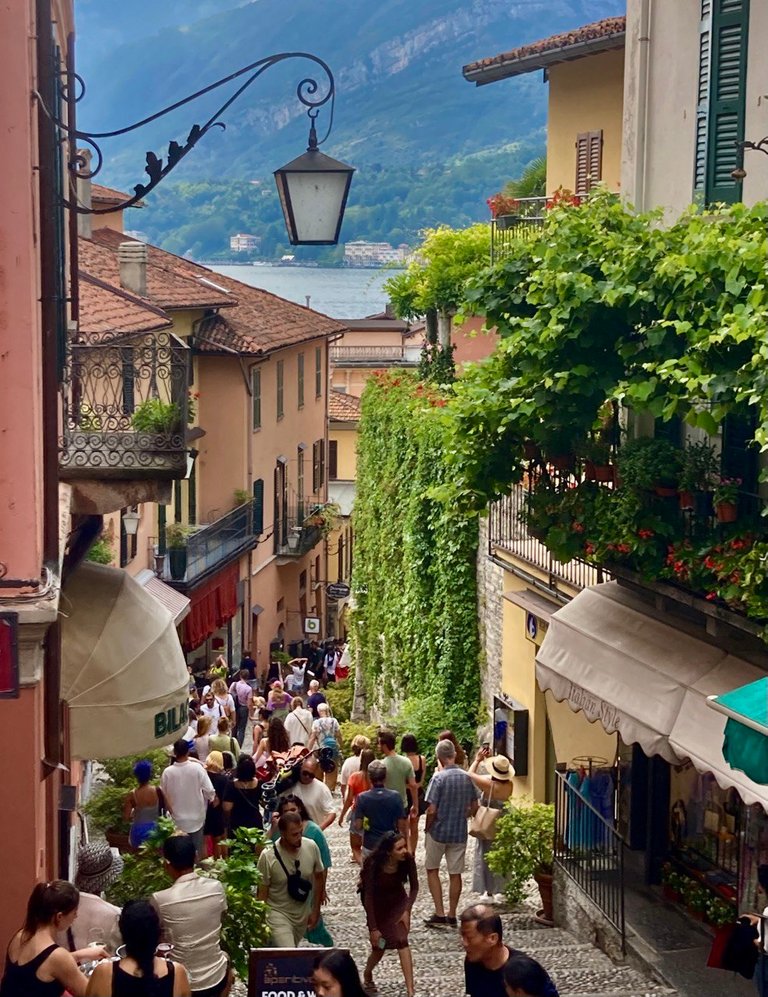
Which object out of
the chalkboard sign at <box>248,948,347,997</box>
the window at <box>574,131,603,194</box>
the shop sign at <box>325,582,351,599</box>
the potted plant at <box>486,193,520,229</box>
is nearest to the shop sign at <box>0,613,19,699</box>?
the chalkboard sign at <box>248,948,347,997</box>

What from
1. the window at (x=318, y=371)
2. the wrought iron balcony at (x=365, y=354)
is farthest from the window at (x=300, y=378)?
the wrought iron balcony at (x=365, y=354)

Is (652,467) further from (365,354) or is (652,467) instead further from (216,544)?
(365,354)

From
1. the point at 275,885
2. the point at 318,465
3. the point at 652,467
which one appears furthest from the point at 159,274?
the point at 275,885

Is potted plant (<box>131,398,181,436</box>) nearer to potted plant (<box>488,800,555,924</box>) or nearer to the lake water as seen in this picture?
potted plant (<box>488,800,555,924</box>)

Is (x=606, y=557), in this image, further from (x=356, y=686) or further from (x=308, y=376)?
(x=308, y=376)

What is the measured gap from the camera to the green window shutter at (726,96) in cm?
1173

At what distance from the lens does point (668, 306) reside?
10.4 metres

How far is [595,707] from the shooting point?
11.8 meters

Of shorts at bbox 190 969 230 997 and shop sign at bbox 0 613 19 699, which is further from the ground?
shop sign at bbox 0 613 19 699

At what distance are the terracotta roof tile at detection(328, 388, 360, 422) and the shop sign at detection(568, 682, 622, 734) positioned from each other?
45965 mm

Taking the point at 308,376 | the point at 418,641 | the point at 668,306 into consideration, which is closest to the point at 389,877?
the point at 668,306

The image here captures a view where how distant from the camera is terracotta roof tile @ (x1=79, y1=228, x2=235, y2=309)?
3017cm

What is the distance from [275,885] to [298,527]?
122ft

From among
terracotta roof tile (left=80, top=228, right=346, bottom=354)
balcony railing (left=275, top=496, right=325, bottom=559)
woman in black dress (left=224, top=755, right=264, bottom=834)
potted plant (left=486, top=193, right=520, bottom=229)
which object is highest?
potted plant (left=486, top=193, right=520, bottom=229)
